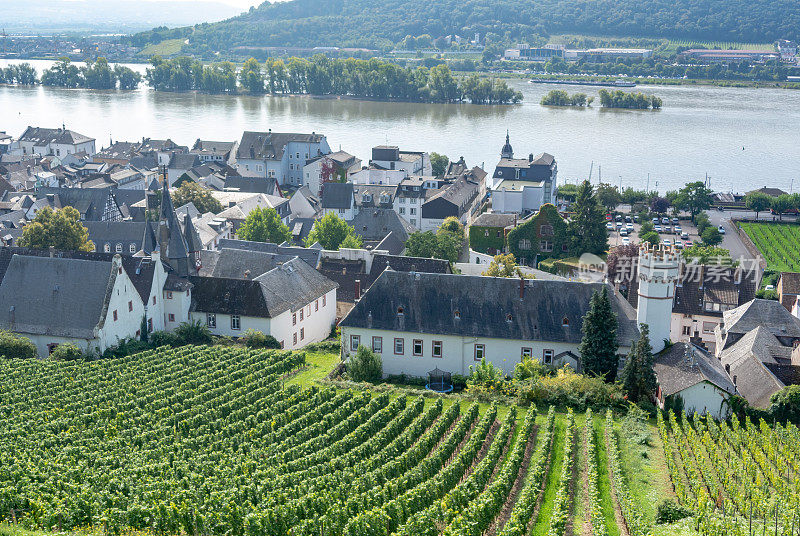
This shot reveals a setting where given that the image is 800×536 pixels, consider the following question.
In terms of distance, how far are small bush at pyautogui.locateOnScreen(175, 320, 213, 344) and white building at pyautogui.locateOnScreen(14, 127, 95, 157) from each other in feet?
228

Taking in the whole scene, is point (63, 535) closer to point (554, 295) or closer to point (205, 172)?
point (554, 295)

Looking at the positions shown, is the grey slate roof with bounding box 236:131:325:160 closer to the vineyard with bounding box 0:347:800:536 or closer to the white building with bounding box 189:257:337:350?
the white building with bounding box 189:257:337:350

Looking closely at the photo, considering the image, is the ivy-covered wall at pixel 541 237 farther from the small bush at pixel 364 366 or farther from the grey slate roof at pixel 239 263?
the small bush at pixel 364 366

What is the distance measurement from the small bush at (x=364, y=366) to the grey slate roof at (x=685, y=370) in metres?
11.5

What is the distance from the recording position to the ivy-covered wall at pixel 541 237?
65125mm

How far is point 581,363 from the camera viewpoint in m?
36.3

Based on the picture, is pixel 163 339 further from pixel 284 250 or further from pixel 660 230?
pixel 660 230

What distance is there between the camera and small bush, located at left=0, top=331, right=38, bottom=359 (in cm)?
3822

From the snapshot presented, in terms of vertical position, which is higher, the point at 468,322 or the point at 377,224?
the point at 468,322

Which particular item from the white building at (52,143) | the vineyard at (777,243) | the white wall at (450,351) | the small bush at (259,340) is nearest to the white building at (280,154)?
the white building at (52,143)

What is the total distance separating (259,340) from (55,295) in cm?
929

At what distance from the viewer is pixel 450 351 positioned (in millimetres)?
38656

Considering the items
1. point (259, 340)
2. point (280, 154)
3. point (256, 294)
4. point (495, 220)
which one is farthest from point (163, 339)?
point (280, 154)

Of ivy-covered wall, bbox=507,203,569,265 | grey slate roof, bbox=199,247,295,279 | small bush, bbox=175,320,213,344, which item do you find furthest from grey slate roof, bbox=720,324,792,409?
small bush, bbox=175,320,213,344
